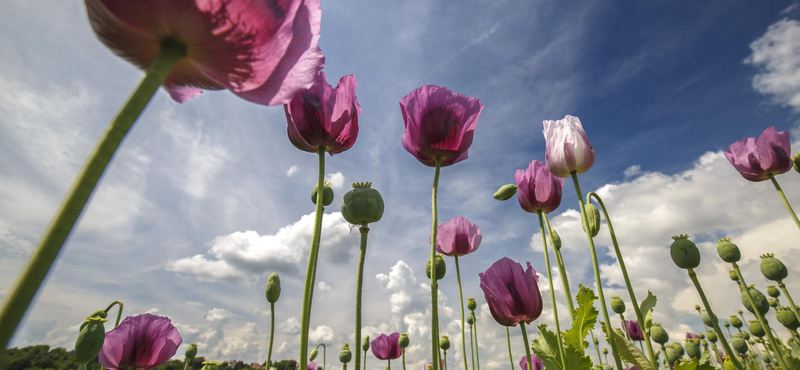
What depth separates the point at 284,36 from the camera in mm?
977

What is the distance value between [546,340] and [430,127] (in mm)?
1610

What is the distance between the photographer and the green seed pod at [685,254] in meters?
2.98

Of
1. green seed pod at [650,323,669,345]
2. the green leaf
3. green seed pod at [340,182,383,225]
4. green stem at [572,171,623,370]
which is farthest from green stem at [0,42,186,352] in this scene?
green seed pod at [650,323,669,345]

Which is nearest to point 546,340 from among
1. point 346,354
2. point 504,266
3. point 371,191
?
point 504,266

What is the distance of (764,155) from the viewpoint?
4523mm

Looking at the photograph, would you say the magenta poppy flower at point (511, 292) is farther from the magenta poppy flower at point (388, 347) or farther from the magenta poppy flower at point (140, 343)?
the magenta poppy flower at point (388, 347)

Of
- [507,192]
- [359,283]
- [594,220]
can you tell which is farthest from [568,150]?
[359,283]

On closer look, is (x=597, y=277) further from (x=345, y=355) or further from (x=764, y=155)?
(x=345, y=355)

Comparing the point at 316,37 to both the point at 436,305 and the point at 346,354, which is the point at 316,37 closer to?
the point at 436,305

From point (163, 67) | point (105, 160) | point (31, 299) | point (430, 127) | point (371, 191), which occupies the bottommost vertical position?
point (31, 299)

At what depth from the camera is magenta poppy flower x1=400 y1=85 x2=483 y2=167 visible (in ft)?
7.73

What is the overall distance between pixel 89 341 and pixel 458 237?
10.6 feet

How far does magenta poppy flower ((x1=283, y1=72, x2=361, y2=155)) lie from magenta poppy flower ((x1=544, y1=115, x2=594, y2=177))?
4.86ft

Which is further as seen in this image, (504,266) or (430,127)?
(504,266)
